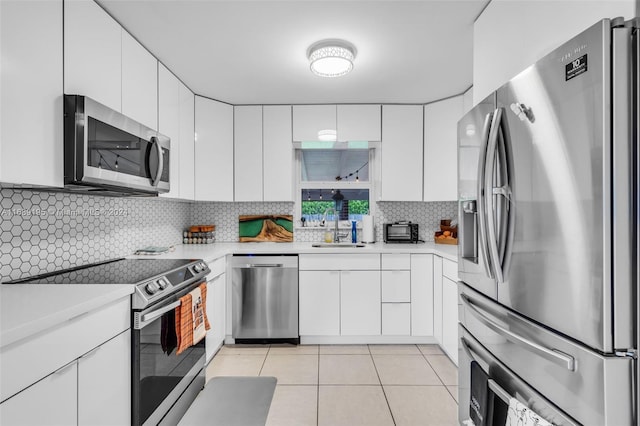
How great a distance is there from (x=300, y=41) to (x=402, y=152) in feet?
5.42

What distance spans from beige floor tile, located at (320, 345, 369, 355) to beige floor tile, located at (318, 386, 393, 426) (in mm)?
581

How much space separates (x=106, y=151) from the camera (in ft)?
5.39

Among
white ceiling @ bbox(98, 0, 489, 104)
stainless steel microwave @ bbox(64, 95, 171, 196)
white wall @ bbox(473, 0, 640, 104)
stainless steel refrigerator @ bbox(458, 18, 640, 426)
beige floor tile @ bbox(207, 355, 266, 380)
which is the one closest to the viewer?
stainless steel refrigerator @ bbox(458, 18, 640, 426)

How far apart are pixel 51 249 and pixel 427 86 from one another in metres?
3.00

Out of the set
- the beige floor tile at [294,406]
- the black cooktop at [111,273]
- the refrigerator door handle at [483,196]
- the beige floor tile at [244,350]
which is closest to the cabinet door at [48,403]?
the black cooktop at [111,273]

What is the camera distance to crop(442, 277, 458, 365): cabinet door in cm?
258

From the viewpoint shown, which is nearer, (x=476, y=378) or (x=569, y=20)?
(x=569, y=20)

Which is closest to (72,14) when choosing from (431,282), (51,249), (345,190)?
(51,249)

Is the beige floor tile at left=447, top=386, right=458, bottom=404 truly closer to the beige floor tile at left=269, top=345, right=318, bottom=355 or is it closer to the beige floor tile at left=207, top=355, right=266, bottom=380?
the beige floor tile at left=269, top=345, right=318, bottom=355

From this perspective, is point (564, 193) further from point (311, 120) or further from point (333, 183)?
point (333, 183)

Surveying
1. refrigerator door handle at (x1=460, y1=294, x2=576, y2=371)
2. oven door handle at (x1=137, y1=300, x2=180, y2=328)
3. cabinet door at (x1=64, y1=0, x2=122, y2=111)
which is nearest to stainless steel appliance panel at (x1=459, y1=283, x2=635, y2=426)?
refrigerator door handle at (x1=460, y1=294, x2=576, y2=371)

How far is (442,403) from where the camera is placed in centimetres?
213

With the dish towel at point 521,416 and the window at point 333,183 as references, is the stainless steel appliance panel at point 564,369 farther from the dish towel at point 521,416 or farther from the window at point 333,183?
the window at point 333,183

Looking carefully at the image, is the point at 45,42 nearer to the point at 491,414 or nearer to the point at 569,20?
the point at 569,20
